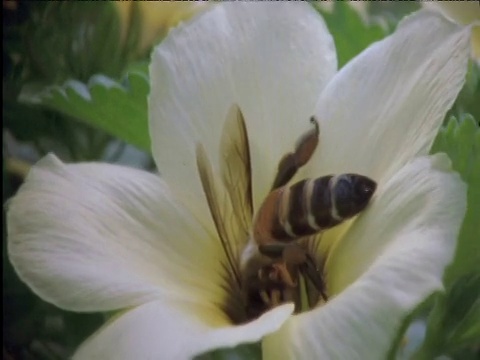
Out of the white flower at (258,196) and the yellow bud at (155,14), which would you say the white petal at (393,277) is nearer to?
the white flower at (258,196)

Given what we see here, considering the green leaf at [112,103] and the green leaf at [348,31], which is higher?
the green leaf at [348,31]

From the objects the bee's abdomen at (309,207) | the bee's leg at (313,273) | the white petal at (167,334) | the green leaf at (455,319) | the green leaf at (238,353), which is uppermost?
the bee's abdomen at (309,207)

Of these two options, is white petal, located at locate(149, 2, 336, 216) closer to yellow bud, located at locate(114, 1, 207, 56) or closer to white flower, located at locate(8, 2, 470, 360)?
white flower, located at locate(8, 2, 470, 360)

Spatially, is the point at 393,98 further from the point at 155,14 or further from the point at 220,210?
the point at 155,14

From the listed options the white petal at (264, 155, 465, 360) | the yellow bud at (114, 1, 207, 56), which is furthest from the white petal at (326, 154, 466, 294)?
the yellow bud at (114, 1, 207, 56)

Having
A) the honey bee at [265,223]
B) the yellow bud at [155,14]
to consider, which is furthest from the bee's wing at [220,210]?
the yellow bud at [155,14]

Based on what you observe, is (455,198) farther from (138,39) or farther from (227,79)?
(138,39)

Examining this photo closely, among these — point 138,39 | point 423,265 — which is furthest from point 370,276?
point 138,39
